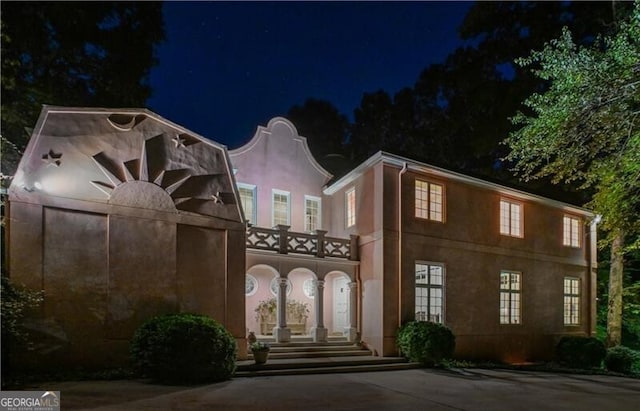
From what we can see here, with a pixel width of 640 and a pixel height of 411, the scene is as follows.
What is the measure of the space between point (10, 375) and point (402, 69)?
30443 millimetres

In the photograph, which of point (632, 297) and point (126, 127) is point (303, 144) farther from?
point (632, 297)

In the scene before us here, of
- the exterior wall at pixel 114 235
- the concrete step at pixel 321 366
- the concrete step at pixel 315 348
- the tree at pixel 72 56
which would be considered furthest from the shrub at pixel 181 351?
the tree at pixel 72 56

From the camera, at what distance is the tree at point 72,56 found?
488 inches

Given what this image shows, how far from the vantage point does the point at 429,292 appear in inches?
579

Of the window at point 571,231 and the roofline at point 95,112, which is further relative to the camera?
the window at point 571,231

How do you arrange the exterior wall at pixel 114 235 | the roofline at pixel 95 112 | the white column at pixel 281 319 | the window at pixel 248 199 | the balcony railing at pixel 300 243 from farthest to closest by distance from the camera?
the window at pixel 248 199 < the balcony railing at pixel 300 243 < the white column at pixel 281 319 < the roofline at pixel 95 112 < the exterior wall at pixel 114 235

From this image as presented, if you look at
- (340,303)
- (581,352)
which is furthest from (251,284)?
(581,352)

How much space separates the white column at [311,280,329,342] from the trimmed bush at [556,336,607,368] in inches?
360

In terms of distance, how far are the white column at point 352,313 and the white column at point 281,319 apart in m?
2.09

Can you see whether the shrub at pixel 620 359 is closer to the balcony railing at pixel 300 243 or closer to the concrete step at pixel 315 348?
the concrete step at pixel 315 348

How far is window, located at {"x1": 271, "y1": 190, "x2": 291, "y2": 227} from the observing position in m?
16.2

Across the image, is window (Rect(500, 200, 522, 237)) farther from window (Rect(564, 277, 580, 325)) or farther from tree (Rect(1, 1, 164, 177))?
tree (Rect(1, 1, 164, 177))

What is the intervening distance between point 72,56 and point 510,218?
15.8 metres

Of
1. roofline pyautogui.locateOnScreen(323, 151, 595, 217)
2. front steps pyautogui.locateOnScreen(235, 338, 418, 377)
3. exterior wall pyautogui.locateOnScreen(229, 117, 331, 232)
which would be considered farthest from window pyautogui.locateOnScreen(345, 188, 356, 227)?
front steps pyautogui.locateOnScreen(235, 338, 418, 377)
